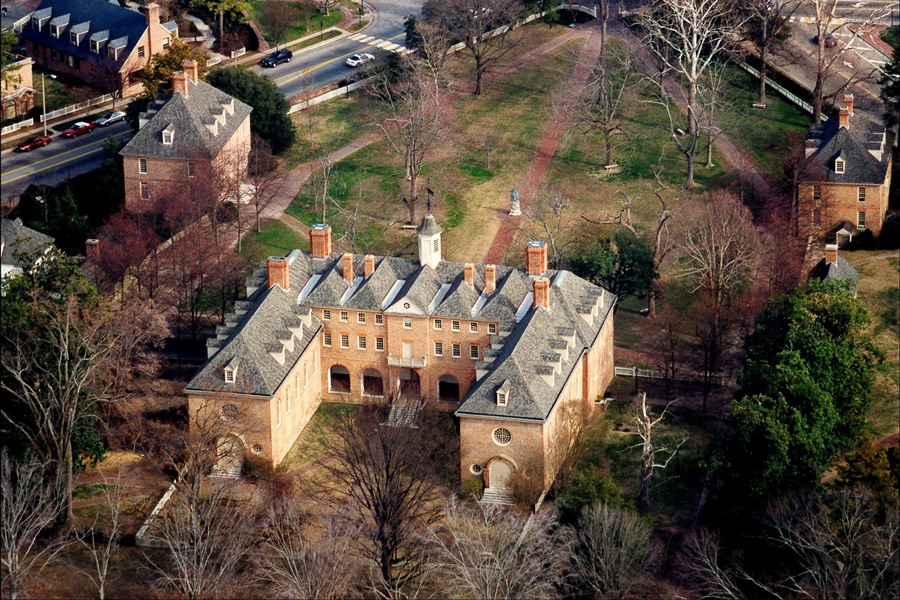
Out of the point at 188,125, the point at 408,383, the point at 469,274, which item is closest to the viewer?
the point at 469,274

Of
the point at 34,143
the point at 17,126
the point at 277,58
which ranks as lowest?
the point at 34,143

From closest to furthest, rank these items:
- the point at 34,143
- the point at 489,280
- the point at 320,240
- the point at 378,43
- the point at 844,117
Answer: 1. the point at 489,280
2. the point at 320,240
3. the point at 34,143
4. the point at 844,117
5. the point at 378,43

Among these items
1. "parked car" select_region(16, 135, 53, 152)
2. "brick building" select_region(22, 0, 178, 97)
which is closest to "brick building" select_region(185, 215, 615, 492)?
"parked car" select_region(16, 135, 53, 152)

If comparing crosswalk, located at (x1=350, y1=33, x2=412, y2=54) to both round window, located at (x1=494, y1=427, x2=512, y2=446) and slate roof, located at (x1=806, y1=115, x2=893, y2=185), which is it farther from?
round window, located at (x1=494, y1=427, x2=512, y2=446)

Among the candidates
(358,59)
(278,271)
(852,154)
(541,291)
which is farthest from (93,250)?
(852,154)

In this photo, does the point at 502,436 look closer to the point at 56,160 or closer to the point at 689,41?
the point at 56,160

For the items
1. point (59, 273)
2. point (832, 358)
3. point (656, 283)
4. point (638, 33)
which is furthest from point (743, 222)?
point (59, 273)
